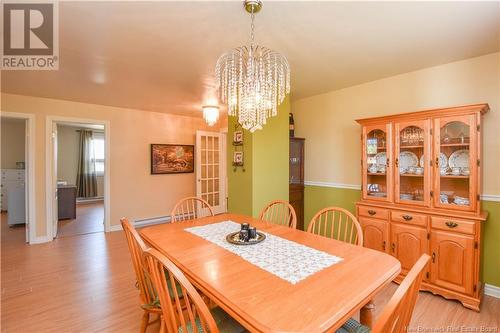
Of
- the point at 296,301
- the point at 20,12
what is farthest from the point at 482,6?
the point at 20,12

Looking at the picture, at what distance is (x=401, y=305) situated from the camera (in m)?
0.87

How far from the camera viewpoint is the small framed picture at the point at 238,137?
3.28 meters

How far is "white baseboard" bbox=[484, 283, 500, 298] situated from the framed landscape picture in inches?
194

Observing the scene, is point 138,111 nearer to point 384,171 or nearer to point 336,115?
point 336,115

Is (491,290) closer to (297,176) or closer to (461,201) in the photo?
(461,201)

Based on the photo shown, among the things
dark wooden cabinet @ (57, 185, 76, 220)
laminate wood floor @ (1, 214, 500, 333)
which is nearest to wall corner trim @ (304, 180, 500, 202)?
laminate wood floor @ (1, 214, 500, 333)

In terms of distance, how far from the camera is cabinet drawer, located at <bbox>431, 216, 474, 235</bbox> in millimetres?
2127

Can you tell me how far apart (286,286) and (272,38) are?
1821 mm

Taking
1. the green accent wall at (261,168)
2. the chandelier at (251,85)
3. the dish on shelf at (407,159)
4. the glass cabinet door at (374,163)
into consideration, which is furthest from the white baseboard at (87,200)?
the dish on shelf at (407,159)

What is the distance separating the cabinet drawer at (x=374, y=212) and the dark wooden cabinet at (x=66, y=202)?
590 cm

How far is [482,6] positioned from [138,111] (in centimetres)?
488

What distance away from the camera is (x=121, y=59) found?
242cm

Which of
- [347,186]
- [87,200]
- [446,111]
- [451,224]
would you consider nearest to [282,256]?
[451,224]

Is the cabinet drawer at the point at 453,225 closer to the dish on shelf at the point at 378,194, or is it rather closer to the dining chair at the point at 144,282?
the dish on shelf at the point at 378,194
